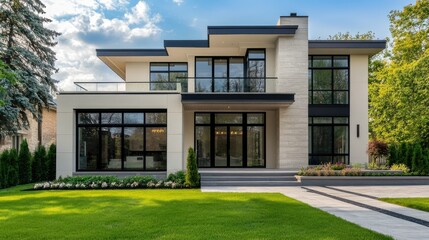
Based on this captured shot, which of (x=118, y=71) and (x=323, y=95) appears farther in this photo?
(x=118, y=71)

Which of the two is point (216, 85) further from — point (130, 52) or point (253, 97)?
point (130, 52)

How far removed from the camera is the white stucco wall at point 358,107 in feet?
59.7

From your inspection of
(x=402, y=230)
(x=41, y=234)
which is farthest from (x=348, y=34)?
(x=41, y=234)

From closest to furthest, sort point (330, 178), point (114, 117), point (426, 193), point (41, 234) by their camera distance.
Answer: point (41, 234) → point (426, 193) → point (330, 178) → point (114, 117)

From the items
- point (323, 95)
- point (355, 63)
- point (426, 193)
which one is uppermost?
point (355, 63)

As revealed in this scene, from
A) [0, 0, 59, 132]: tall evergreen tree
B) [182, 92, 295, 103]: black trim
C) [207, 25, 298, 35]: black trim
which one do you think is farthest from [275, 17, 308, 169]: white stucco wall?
[0, 0, 59, 132]: tall evergreen tree

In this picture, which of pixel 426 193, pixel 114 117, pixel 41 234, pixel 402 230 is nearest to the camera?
pixel 41 234

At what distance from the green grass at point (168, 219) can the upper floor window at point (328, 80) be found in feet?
31.4

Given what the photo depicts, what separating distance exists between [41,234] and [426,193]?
12.4m

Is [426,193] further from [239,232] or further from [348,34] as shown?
[348,34]

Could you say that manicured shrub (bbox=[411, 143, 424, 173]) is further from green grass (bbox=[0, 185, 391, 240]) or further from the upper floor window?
green grass (bbox=[0, 185, 391, 240])

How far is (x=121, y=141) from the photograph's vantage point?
16.1 meters

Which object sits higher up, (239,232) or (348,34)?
(348,34)

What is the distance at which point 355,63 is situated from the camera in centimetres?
1861
